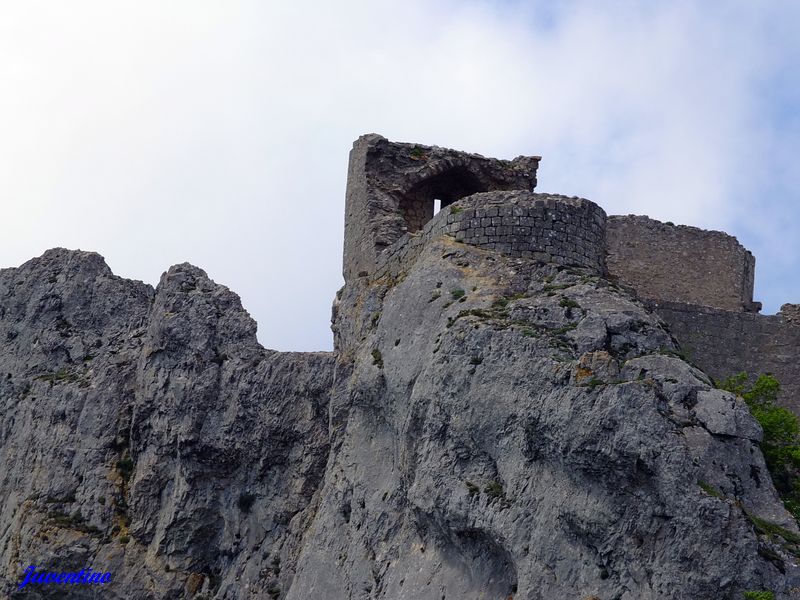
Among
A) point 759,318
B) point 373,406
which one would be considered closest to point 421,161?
point 373,406

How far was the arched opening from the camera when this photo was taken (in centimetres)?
3070

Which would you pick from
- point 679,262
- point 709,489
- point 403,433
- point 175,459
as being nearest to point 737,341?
point 679,262

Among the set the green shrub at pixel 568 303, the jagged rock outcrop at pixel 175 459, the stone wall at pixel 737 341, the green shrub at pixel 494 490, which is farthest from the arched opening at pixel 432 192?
the green shrub at pixel 494 490

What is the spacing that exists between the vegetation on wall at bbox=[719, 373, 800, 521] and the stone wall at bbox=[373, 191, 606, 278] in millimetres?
4084

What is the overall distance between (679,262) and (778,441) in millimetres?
9525

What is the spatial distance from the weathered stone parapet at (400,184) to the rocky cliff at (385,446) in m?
1.30

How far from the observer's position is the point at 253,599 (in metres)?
28.4

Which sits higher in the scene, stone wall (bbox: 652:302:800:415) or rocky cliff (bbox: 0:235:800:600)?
stone wall (bbox: 652:302:800:415)

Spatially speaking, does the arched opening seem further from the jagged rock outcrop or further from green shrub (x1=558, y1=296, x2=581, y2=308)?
green shrub (x1=558, y1=296, x2=581, y2=308)

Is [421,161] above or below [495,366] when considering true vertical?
above

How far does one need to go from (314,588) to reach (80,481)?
7318 millimetres

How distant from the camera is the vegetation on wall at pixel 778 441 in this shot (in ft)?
77.8

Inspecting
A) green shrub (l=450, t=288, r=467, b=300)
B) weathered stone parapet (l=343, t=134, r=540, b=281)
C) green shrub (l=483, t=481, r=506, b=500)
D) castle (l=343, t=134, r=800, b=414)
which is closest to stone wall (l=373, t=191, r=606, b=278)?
castle (l=343, t=134, r=800, b=414)

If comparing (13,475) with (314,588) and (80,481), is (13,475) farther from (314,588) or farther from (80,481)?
(314,588)
